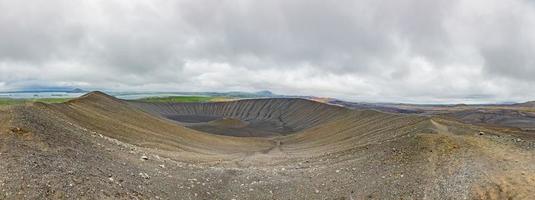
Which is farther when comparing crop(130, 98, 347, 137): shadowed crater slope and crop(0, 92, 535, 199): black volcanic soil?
crop(130, 98, 347, 137): shadowed crater slope

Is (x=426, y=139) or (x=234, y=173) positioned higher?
(x=426, y=139)

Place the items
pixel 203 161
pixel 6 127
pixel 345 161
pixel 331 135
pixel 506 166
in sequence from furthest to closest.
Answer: pixel 331 135 → pixel 203 161 → pixel 345 161 → pixel 6 127 → pixel 506 166

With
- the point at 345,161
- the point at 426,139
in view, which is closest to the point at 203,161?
the point at 345,161

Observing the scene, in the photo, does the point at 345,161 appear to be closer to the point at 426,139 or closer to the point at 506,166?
the point at 426,139

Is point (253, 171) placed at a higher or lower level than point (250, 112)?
higher

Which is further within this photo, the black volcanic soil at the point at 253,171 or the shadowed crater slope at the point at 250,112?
the shadowed crater slope at the point at 250,112

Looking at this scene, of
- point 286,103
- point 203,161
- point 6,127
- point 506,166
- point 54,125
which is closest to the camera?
point 506,166

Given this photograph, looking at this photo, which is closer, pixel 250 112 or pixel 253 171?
pixel 253 171

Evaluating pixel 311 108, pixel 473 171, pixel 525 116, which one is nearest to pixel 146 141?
pixel 473 171

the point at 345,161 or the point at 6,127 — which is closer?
the point at 6,127
